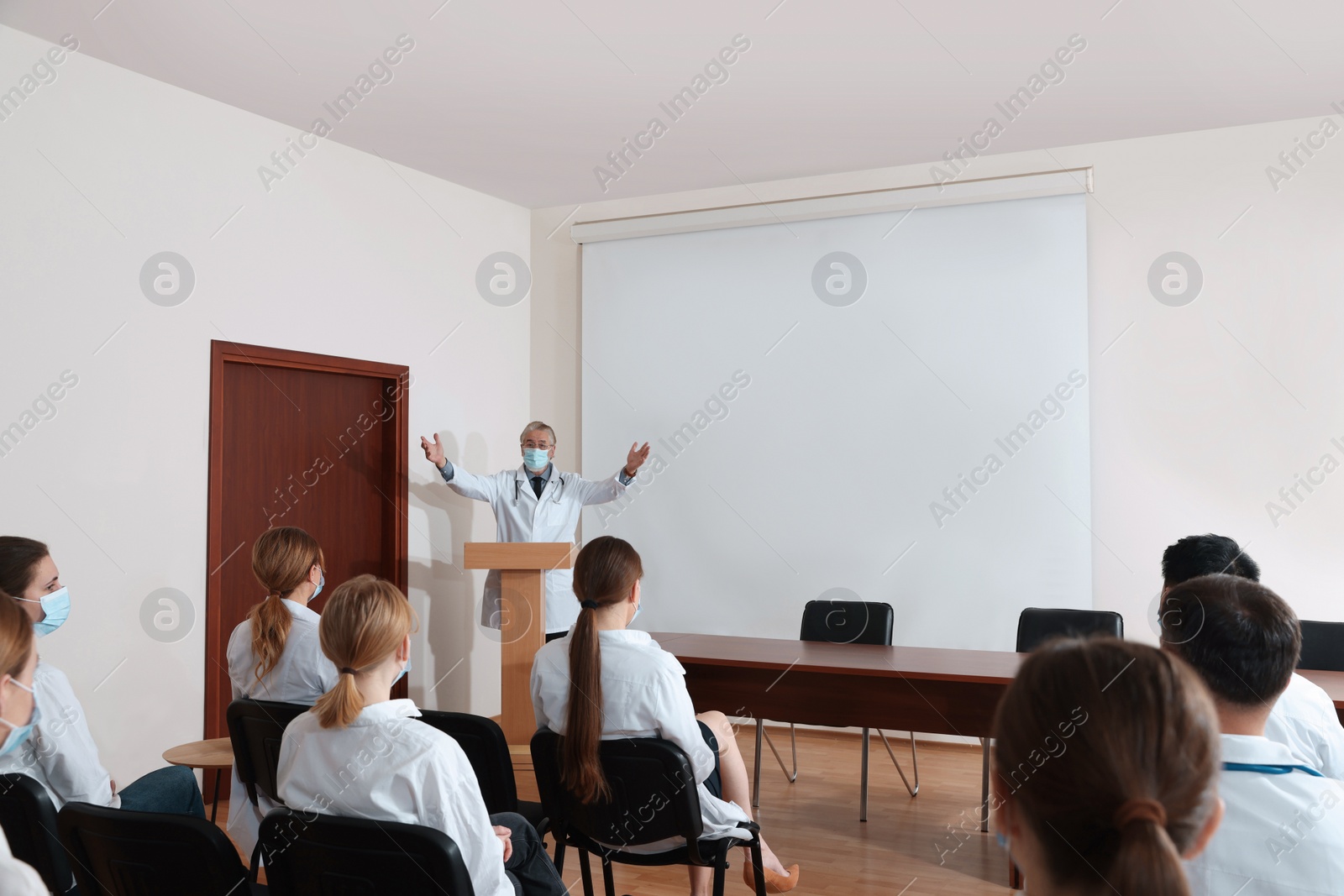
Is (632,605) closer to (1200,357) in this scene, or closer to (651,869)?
(651,869)

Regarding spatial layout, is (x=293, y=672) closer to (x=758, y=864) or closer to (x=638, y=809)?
(x=638, y=809)

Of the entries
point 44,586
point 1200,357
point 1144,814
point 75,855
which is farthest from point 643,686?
point 1200,357

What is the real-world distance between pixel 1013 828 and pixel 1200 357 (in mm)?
4614

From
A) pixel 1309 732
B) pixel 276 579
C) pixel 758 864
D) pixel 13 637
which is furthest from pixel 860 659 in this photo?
pixel 13 637

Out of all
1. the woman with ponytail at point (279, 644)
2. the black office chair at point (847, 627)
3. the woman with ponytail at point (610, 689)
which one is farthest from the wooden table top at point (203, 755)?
the black office chair at point (847, 627)

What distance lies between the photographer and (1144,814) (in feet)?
2.65

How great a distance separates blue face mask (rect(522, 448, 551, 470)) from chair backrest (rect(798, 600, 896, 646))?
5.18 feet

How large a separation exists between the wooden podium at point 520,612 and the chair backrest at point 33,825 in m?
2.04

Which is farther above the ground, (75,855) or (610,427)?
(610,427)

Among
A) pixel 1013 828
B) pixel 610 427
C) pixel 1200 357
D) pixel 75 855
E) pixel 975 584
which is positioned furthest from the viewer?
pixel 610 427

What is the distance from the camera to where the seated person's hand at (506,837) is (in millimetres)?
2020

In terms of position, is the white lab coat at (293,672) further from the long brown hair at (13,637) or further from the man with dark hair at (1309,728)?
the man with dark hair at (1309,728)

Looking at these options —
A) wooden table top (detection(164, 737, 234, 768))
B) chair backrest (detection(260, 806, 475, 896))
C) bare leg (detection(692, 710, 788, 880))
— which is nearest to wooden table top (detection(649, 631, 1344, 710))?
bare leg (detection(692, 710, 788, 880))

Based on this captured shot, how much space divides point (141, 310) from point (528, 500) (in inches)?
79.9
